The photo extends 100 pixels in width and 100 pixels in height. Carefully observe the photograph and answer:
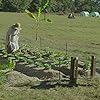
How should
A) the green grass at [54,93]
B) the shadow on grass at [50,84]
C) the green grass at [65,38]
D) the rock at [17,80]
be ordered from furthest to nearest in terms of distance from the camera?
the green grass at [65,38] < the rock at [17,80] < the shadow on grass at [50,84] < the green grass at [54,93]

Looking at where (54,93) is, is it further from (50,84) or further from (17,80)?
(17,80)

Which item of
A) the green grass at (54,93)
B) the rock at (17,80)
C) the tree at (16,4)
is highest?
the tree at (16,4)

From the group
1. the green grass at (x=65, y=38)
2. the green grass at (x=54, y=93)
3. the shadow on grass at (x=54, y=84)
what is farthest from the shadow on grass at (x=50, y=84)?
the green grass at (x=65, y=38)

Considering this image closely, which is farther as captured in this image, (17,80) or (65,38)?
(65,38)

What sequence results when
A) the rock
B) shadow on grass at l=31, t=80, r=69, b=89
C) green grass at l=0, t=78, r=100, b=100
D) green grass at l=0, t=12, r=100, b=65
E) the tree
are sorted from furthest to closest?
the tree < green grass at l=0, t=12, r=100, b=65 < the rock < shadow on grass at l=31, t=80, r=69, b=89 < green grass at l=0, t=78, r=100, b=100

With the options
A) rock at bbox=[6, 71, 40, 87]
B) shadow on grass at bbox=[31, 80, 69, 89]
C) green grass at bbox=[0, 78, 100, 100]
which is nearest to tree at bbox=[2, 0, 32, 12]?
rock at bbox=[6, 71, 40, 87]

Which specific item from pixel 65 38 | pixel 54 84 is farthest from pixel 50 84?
pixel 65 38

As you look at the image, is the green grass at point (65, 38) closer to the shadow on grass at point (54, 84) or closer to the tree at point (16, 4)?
the shadow on grass at point (54, 84)

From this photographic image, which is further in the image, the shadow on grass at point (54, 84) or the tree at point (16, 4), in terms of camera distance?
the tree at point (16, 4)

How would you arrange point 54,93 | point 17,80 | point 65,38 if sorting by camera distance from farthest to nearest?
point 65,38, point 17,80, point 54,93

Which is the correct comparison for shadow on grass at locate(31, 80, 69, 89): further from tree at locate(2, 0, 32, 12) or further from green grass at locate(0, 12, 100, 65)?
tree at locate(2, 0, 32, 12)

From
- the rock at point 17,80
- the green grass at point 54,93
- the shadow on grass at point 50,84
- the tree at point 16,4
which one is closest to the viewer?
the green grass at point 54,93

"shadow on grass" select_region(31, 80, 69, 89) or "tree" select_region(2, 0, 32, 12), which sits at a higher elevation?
"tree" select_region(2, 0, 32, 12)

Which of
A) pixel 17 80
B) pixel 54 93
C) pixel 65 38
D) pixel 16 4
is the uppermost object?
pixel 16 4
